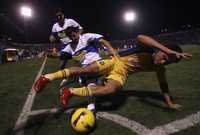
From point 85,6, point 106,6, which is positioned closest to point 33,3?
point 85,6

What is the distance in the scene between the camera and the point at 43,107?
19.8ft

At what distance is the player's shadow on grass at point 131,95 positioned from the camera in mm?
5601

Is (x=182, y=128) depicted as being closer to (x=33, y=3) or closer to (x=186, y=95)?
(x=186, y=95)

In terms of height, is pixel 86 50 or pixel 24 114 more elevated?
pixel 86 50

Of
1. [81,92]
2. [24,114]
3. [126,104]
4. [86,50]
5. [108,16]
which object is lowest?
[24,114]

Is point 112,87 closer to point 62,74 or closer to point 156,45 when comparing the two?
point 62,74

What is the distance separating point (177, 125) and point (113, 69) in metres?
1.77

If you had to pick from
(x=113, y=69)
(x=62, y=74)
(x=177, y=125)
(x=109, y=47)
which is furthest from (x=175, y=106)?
(x=62, y=74)

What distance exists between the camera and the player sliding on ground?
4.59 metres

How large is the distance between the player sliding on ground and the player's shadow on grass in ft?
1.29

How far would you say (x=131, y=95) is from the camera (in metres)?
6.49

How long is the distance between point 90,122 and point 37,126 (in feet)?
3.56

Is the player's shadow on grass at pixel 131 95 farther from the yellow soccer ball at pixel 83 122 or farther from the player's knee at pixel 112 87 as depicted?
the yellow soccer ball at pixel 83 122

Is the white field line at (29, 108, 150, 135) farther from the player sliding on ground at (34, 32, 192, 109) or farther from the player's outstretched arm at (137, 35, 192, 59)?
the player's outstretched arm at (137, 35, 192, 59)
